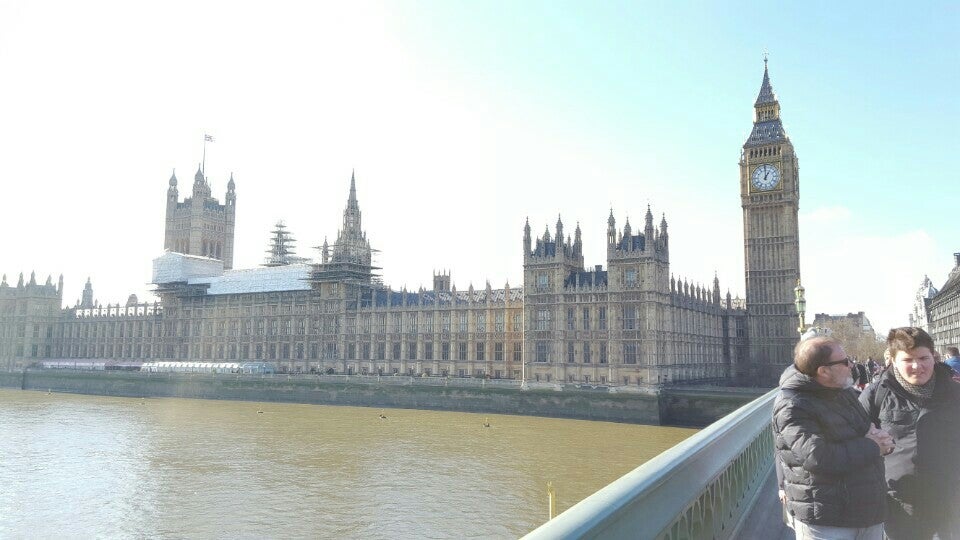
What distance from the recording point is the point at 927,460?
16.8ft

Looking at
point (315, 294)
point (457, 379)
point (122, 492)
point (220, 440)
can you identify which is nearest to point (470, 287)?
point (457, 379)

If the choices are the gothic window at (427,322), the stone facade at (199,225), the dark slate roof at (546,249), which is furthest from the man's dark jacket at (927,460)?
the stone facade at (199,225)

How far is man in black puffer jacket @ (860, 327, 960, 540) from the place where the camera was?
510 centimetres

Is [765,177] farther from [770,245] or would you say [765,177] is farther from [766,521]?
[766,521]

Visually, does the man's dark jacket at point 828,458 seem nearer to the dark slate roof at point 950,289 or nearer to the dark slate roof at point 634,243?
the dark slate roof at point 634,243

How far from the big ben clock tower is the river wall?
26980 millimetres

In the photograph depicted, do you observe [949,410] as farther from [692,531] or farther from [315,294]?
[315,294]

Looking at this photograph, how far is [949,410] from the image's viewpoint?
5.13 meters

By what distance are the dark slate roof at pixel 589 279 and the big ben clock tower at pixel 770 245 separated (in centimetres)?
2370

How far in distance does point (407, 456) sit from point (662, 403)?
84.8 ft

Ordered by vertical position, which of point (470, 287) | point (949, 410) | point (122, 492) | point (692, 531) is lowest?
point (122, 492)

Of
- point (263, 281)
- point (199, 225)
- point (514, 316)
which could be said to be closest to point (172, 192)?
point (199, 225)

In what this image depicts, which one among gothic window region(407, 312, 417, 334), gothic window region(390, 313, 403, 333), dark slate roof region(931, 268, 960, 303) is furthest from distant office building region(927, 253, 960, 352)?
gothic window region(390, 313, 403, 333)

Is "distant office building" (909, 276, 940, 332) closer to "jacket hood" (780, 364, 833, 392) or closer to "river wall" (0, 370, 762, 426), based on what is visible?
"river wall" (0, 370, 762, 426)
